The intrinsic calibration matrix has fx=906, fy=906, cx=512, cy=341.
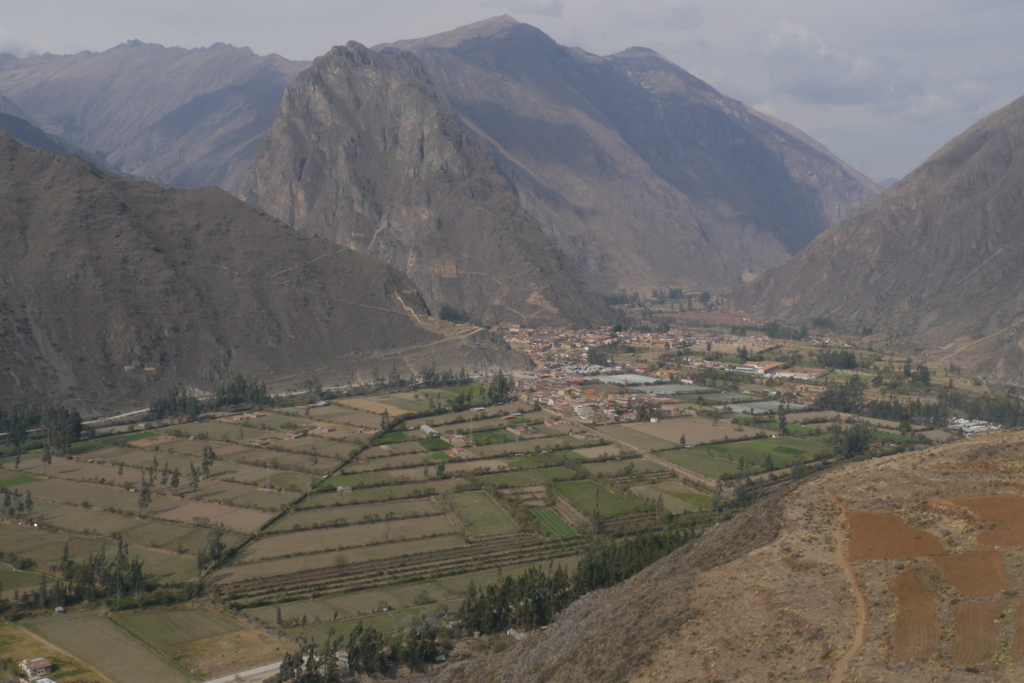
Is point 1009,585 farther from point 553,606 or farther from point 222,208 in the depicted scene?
point 222,208

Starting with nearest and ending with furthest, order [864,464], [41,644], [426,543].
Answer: [864,464]
[41,644]
[426,543]

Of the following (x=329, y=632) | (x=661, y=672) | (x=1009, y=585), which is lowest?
(x=329, y=632)

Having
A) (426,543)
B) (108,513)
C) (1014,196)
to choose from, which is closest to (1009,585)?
(426,543)

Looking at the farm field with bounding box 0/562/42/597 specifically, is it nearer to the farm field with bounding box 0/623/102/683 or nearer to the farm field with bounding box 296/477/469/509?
the farm field with bounding box 0/623/102/683

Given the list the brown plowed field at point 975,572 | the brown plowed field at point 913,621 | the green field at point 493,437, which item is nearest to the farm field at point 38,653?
the brown plowed field at point 913,621

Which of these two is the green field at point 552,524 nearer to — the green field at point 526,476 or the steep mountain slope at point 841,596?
the green field at point 526,476

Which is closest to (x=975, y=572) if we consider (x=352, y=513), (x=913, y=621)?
(x=913, y=621)

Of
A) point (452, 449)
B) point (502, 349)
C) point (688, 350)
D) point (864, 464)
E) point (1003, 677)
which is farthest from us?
point (688, 350)

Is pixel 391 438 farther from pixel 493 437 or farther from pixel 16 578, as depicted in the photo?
pixel 16 578
